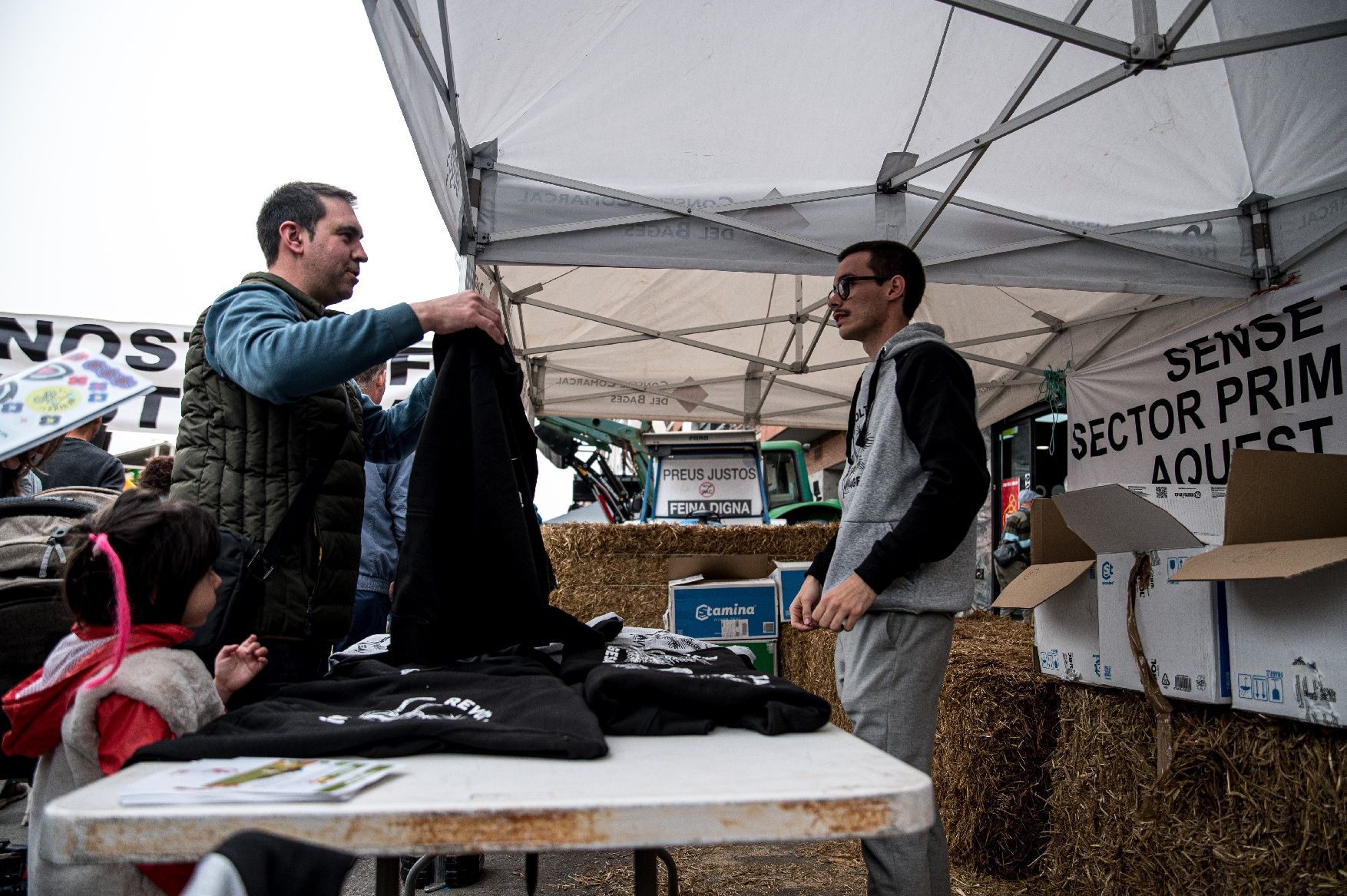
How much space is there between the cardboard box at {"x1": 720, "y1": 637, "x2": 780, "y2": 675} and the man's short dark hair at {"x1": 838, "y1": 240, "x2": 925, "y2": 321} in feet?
10.3

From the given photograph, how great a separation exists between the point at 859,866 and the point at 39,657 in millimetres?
2722

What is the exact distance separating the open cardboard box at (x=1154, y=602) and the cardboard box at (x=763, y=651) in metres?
2.75

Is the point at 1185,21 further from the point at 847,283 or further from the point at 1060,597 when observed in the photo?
the point at 1060,597

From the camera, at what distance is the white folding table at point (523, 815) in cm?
77

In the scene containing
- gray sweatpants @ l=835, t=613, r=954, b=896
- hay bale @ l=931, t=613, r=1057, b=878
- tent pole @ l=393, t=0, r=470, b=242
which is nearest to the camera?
gray sweatpants @ l=835, t=613, r=954, b=896

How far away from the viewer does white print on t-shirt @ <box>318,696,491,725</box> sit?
1082 millimetres

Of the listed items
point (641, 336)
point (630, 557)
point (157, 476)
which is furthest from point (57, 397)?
point (641, 336)

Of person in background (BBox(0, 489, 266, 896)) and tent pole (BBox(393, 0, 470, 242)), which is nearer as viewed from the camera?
person in background (BBox(0, 489, 266, 896))

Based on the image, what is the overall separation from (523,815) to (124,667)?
2.63ft

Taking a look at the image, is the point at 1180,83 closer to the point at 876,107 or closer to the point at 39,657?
the point at 876,107

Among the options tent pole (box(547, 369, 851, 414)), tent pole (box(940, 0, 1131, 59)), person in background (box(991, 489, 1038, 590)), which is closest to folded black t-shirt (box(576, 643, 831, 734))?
tent pole (box(940, 0, 1131, 59))

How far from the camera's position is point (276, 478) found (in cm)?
167

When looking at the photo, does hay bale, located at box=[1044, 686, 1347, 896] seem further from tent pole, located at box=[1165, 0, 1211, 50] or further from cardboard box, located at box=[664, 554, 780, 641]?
cardboard box, located at box=[664, 554, 780, 641]

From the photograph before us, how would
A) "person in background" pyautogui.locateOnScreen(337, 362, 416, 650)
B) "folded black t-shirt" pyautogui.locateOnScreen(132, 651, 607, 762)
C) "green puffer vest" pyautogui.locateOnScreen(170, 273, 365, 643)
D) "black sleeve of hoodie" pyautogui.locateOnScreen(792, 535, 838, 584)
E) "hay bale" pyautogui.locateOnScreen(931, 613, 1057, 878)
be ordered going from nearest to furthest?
"folded black t-shirt" pyautogui.locateOnScreen(132, 651, 607, 762)
"green puffer vest" pyautogui.locateOnScreen(170, 273, 365, 643)
"black sleeve of hoodie" pyautogui.locateOnScreen(792, 535, 838, 584)
"hay bale" pyautogui.locateOnScreen(931, 613, 1057, 878)
"person in background" pyautogui.locateOnScreen(337, 362, 416, 650)
